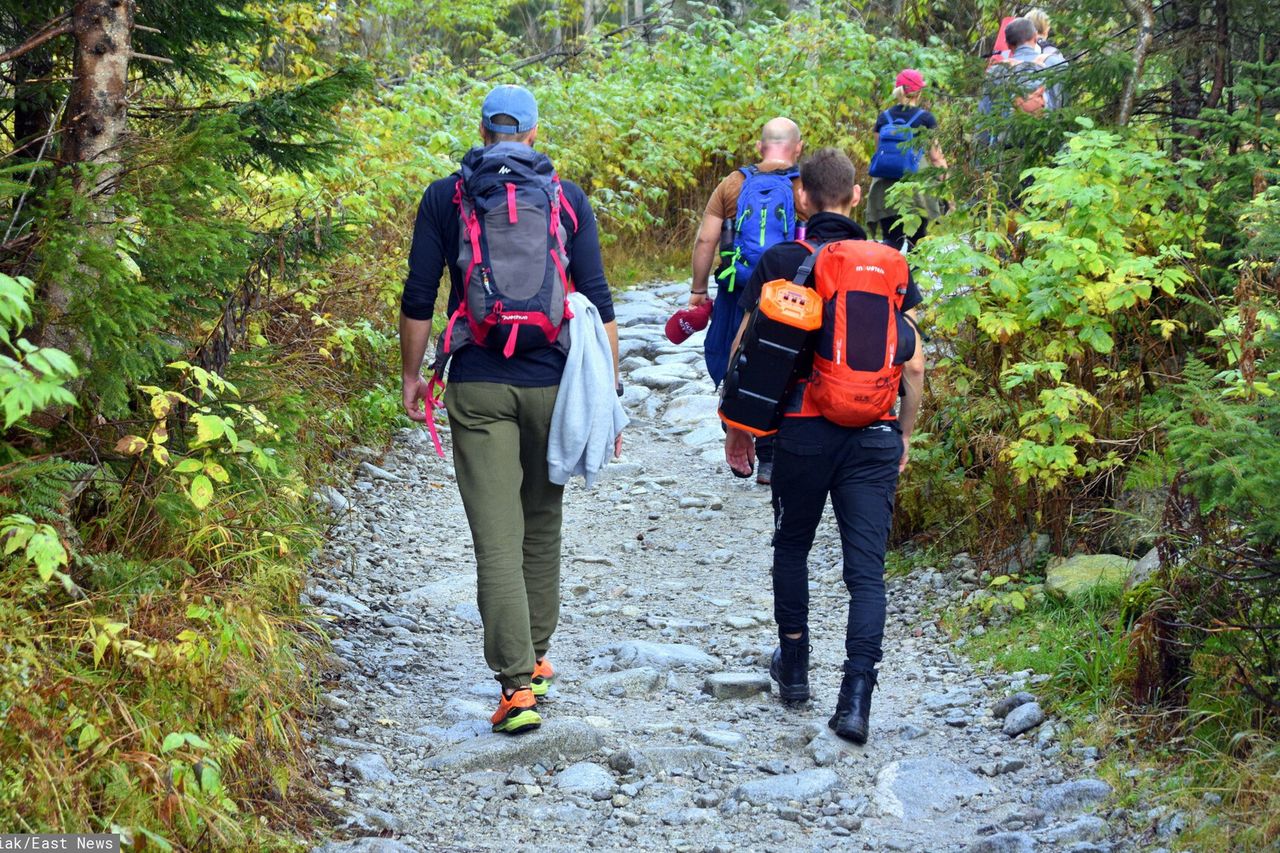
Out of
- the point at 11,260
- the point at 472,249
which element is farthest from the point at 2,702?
the point at 472,249

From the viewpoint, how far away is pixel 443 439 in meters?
9.88

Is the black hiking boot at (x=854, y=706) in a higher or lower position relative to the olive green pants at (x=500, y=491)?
lower

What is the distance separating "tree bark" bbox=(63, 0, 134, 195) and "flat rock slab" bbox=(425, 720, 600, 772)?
2.38m

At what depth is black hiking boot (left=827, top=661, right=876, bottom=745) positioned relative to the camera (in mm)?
4645

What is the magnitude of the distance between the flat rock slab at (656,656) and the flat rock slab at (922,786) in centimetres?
140

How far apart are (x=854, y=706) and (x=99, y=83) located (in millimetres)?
3541

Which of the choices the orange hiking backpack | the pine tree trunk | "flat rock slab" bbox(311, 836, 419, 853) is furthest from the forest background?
the orange hiking backpack

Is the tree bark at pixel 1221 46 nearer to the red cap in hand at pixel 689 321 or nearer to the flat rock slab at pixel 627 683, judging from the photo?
the red cap in hand at pixel 689 321

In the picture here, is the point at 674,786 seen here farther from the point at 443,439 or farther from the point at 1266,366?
the point at 443,439

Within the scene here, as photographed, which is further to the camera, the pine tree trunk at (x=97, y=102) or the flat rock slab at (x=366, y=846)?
the pine tree trunk at (x=97, y=102)

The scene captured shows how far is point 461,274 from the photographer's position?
180 inches

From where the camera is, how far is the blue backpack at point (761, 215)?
7.27m

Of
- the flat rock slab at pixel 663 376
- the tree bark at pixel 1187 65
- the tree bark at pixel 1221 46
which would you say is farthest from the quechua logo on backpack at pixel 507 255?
the flat rock slab at pixel 663 376

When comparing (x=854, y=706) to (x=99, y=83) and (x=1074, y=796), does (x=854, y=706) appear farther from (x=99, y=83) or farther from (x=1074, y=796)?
(x=99, y=83)
